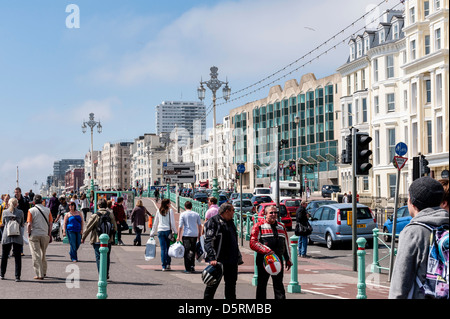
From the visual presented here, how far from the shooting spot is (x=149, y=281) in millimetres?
13992

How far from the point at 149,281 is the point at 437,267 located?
10.1 metres

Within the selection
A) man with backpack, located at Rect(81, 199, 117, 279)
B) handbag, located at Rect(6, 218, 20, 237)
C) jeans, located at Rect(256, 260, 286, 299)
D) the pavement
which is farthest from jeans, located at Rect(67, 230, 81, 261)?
jeans, located at Rect(256, 260, 286, 299)

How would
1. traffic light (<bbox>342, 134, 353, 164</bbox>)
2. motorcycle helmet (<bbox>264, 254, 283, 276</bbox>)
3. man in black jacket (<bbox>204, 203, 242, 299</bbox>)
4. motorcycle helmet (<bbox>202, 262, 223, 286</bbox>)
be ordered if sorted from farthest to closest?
traffic light (<bbox>342, 134, 353, 164</bbox>) → motorcycle helmet (<bbox>264, 254, 283, 276</bbox>) → man in black jacket (<bbox>204, 203, 242, 299</bbox>) → motorcycle helmet (<bbox>202, 262, 223, 286</bbox>)

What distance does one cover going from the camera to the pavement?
1192cm

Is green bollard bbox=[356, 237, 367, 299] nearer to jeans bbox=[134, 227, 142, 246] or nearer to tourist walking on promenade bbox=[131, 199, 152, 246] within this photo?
tourist walking on promenade bbox=[131, 199, 152, 246]

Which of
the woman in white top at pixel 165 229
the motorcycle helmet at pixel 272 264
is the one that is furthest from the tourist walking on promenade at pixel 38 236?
the motorcycle helmet at pixel 272 264

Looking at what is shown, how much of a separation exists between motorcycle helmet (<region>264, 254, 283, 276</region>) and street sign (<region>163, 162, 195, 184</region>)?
3002cm

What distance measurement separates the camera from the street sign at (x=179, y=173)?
132 ft

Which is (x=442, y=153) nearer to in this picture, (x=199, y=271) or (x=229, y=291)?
→ (x=199, y=271)

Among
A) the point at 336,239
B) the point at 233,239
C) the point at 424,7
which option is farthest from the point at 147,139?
the point at 233,239

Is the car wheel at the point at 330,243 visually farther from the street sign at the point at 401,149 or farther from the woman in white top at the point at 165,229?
the woman in white top at the point at 165,229

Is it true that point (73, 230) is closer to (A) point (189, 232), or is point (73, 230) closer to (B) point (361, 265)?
(A) point (189, 232)

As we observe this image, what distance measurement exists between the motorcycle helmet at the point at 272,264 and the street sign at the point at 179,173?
30.0m

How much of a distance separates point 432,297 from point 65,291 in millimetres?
8656
